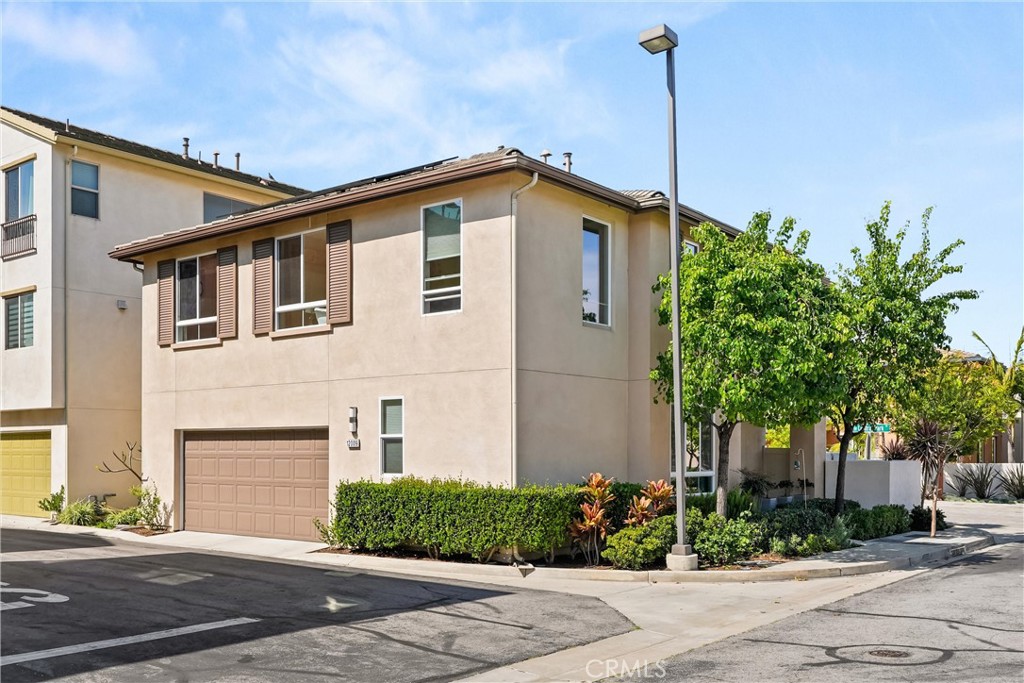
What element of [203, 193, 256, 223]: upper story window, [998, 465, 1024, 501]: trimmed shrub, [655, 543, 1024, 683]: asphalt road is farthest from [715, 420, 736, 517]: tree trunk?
[998, 465, 1024, 501]: trimmed shrub

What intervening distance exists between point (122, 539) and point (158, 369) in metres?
3.78

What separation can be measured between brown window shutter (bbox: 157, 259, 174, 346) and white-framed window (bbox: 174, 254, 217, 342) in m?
0.12

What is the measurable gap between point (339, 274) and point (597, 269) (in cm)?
476

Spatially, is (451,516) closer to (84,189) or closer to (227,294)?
(227,294)

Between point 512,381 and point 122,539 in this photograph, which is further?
point 122,539

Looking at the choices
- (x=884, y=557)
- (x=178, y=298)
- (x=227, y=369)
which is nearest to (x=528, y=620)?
(x=884, y=557)

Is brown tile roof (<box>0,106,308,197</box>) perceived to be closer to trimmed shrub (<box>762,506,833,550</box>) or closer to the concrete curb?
the concrete curb

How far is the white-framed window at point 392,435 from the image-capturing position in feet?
54.7

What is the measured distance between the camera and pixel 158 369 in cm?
2095

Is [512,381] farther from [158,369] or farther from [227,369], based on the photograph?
[158,369]

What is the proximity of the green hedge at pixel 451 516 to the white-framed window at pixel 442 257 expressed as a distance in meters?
3.07

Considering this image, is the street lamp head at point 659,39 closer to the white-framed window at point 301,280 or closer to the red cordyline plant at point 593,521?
the red cordyline plant at point 593,521

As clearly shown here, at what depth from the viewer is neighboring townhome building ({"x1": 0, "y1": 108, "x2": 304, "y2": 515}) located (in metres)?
23.1

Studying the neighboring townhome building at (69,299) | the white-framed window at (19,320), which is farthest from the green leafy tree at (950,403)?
the white-framed window at (19,320)
